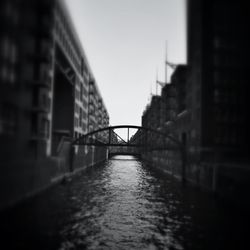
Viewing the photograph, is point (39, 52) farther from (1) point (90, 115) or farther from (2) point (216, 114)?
(1) point (90, 115)

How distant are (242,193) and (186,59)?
2817 cm

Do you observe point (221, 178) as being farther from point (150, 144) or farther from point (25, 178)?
point (150, 144)

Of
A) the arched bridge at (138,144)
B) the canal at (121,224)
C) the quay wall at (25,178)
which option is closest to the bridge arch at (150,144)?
the arched bridge at (138,144)

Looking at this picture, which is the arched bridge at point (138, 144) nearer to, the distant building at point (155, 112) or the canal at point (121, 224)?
the distant building at point (155, 112)

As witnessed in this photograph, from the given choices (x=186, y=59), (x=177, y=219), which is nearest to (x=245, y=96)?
(x=186, y=59)

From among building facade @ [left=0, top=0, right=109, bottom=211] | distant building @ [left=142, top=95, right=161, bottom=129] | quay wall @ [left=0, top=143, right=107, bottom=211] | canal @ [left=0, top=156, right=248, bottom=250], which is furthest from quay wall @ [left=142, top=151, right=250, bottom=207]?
distant building @ [left=142, top=95, right=161, bottom=129]

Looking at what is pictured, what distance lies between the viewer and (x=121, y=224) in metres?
23.2

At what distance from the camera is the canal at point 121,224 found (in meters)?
18.3

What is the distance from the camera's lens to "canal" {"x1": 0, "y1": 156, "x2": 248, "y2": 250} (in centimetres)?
1834

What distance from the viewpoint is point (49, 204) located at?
94.6ft

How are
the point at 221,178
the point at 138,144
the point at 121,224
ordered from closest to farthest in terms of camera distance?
the point at 121,224 → the point at 221,178 → the point at 138,144

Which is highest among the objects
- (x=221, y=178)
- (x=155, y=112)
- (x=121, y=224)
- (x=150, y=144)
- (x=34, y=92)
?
(x=155, y=112)

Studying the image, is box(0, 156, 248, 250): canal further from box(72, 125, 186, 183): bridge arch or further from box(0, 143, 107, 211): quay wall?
box(72, 125, 186, 183): bridge arch

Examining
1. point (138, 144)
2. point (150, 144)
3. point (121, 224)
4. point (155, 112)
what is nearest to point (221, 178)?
point (121, 224)
